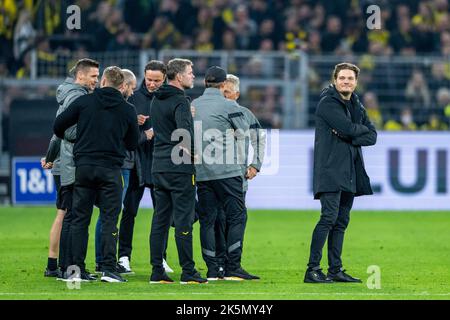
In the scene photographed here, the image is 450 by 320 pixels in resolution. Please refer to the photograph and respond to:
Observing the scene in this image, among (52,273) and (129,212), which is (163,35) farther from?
(52,273)

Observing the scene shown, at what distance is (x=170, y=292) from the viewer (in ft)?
36.9

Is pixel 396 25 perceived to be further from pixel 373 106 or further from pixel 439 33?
pixel 373 106

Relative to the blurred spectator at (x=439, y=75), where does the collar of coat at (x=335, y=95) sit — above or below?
below

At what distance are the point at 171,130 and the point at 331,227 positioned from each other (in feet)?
5.66

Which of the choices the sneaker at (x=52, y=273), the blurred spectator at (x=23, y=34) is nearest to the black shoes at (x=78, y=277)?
the sneaker at (x=52, y=273)

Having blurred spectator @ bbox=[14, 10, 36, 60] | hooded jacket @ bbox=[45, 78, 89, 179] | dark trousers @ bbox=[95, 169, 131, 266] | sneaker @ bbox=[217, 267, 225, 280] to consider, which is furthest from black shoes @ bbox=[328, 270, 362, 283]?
blurred spectator @ bbox=[14, 10, 36, 60]

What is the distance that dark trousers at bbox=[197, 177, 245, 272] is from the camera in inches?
489

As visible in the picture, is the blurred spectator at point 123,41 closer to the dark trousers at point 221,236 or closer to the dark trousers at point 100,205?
the dark trousers at point 221,236

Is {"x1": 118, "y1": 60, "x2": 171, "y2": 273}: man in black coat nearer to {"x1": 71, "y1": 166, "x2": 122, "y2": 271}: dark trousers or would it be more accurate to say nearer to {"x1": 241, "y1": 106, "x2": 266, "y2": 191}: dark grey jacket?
{"x1": 241, "y1": 106, "x2": 266, "y2": 191}: dark grey jacket

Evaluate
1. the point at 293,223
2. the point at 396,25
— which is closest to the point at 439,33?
the point at 396,25

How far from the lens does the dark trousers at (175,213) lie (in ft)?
38.9

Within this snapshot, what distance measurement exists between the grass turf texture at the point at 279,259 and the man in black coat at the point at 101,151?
0.50 m
